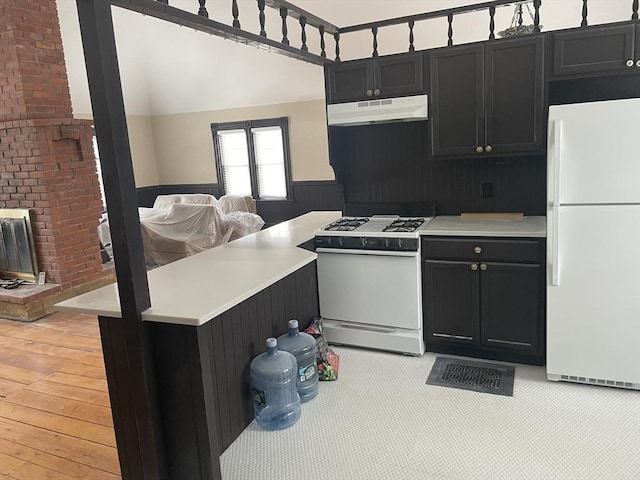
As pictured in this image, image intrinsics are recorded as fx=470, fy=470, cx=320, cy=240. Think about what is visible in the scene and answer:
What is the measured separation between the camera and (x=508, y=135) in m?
3.05

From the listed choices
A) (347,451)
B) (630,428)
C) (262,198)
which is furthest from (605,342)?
(262,198)

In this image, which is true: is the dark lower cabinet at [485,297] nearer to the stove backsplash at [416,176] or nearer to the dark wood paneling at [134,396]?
the stove backsplash at [416,176]

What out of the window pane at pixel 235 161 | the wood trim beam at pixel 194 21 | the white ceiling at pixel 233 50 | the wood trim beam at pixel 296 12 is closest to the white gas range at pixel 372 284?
the wood trim beam at pixel 194 21

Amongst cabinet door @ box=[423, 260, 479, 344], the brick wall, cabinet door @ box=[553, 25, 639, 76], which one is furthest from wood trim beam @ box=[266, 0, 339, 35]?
the brick wall

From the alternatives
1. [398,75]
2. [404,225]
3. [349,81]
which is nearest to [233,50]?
[349,81]

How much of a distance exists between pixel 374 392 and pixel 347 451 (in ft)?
1.91

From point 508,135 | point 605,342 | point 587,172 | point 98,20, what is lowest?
point 605,342

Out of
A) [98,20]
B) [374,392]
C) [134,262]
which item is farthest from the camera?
[374,392]

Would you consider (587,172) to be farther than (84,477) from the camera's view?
Yes

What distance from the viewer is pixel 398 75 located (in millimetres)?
3268

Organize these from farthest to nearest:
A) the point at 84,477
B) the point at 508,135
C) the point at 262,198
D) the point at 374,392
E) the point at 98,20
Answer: the point at 262,198
the point at 508,135
the point at 374,392
the point at 84,477
the point at 98,20

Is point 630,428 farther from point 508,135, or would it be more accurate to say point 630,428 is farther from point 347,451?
point 508,135

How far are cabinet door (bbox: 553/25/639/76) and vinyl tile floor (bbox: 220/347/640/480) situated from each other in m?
1.87

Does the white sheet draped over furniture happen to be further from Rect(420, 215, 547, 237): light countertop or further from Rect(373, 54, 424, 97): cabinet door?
Rect(420, 215, 547, 237): light countertop
